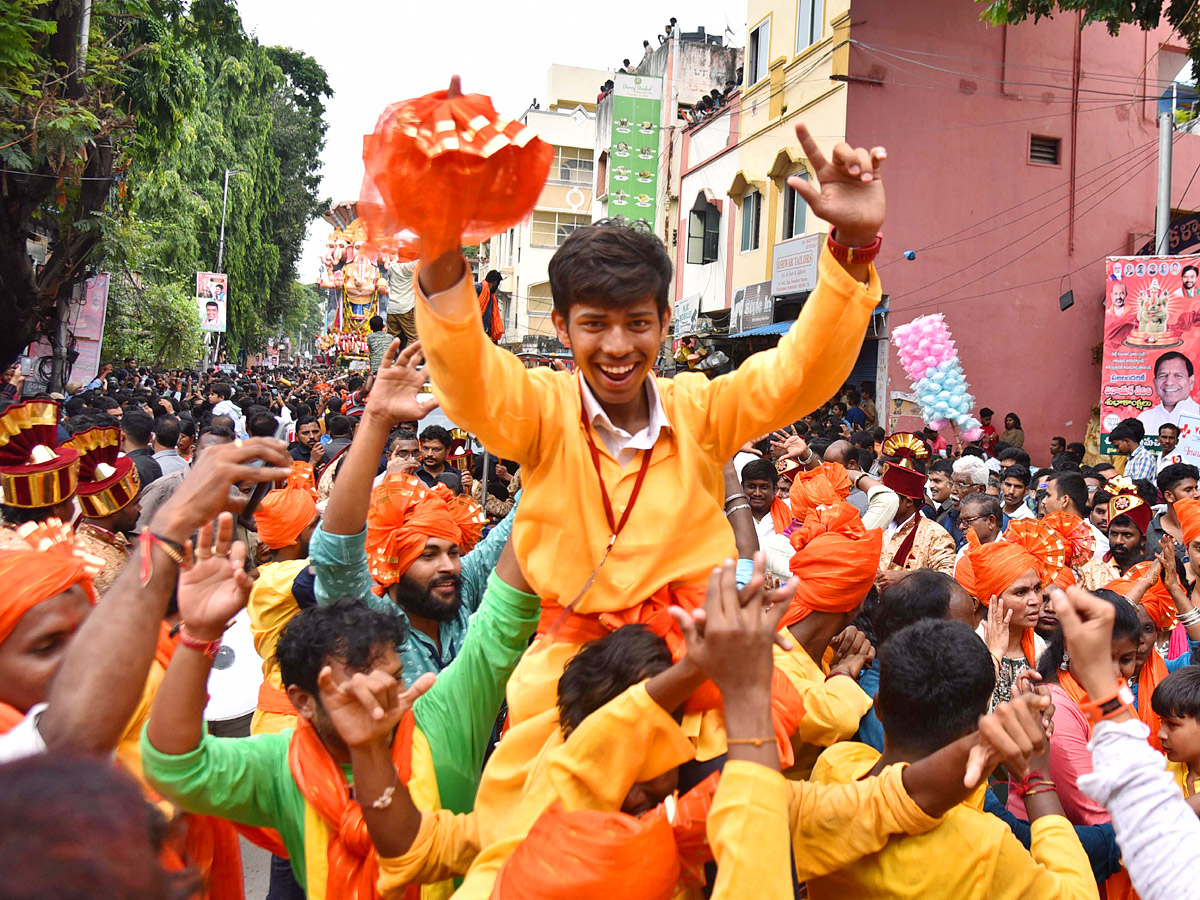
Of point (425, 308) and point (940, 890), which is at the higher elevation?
point (425, 308)

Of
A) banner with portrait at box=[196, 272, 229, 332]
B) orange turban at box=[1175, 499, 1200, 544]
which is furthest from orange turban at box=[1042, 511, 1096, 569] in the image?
banner with portrait at box=[196, 272, 229, 332]

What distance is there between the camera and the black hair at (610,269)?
6.97 ft

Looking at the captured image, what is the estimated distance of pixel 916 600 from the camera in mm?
3648

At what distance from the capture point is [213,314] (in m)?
28.4

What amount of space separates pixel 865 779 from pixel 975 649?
1.47 ft

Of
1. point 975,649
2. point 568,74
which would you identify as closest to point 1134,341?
point 975,649

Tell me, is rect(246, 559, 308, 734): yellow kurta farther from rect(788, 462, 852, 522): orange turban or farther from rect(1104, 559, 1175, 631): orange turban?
rect(1104, 559, 1175, 631): orange turban

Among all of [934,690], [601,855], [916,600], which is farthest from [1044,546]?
[601,855]

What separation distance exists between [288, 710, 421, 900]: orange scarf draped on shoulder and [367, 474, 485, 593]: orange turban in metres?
1.30

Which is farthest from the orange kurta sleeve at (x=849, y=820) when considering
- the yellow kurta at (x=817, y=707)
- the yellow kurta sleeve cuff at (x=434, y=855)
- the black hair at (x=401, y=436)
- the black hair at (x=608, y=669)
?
the black hair at (x=401, y=436)

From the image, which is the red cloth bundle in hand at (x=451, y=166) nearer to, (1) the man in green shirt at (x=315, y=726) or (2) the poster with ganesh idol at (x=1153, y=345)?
(1) the man in green shirt at (x=315, y=726)

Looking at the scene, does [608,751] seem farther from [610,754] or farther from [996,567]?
[996,567]

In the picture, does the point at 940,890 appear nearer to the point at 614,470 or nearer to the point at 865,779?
the point at 865,779

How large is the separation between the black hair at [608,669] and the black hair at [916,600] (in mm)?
1945
